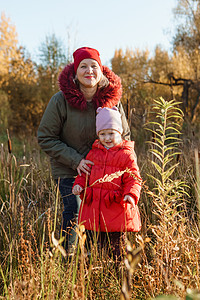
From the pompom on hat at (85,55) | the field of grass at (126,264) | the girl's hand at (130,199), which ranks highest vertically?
the pompom on hat at (85,55)

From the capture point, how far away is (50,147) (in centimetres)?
280

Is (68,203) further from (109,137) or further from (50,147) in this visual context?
(109,137)

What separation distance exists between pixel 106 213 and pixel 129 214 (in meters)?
0.18

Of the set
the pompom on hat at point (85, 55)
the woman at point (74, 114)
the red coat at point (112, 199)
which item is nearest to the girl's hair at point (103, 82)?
the woman at point (74, 114)

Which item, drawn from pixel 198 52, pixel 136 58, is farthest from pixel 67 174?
pixel 136 58

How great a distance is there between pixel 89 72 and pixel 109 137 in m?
0.65

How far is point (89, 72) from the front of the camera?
2.66 m

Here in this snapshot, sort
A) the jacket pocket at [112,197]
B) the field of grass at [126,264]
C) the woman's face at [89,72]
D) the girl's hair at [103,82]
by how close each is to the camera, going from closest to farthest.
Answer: the field of grass at [126,264] → the jacket pocket at [112,197] → the woman's face at [89,72] → the girl's hair at [103,82]

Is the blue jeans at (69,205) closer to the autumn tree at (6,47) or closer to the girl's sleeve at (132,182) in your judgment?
the girl's sleeve at (132,182)

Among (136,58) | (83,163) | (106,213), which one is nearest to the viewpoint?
(106,213)

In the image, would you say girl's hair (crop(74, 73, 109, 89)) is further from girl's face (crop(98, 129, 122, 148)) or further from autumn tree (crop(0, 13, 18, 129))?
autumn tree (crop(0, 13, 18, 129))

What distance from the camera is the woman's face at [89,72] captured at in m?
2.68

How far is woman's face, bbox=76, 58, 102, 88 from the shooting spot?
268 cm

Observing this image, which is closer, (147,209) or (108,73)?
(108,73)
